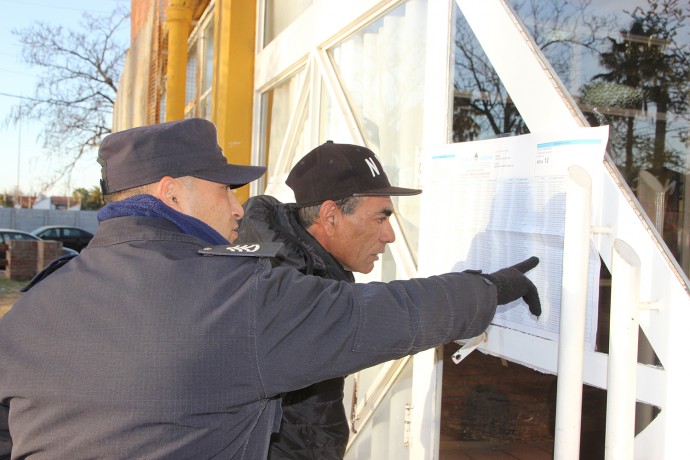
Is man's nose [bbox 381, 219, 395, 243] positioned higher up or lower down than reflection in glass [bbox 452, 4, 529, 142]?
lower down

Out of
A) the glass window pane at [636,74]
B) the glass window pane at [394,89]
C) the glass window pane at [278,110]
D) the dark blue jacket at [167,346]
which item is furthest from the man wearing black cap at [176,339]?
the glass window pane at [278,110]

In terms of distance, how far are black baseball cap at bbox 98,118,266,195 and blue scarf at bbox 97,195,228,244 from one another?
78 mm

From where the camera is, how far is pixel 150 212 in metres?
1.62

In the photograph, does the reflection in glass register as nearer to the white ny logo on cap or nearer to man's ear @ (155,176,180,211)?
the white ny logo on cap

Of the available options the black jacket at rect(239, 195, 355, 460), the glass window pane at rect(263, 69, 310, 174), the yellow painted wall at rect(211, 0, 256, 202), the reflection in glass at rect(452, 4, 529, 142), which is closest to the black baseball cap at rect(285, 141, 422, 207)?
the black jacket at rect(239, 195, 355, 460)

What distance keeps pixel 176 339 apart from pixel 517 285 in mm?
877

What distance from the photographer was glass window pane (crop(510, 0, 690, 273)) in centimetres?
242

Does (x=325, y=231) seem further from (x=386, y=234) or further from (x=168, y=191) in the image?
(x=168, y=191)

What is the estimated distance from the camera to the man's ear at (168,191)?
5.61 feet

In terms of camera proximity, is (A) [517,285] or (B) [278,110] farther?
(B) [278,110]

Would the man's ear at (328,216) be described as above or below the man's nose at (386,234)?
above

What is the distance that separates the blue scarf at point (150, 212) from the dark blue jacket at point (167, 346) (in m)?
0.06

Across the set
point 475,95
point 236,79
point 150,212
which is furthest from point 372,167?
point 236,79

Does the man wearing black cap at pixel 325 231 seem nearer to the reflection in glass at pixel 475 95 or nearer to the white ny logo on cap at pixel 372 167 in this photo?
the white ny logo on cap at pixel 372 167
